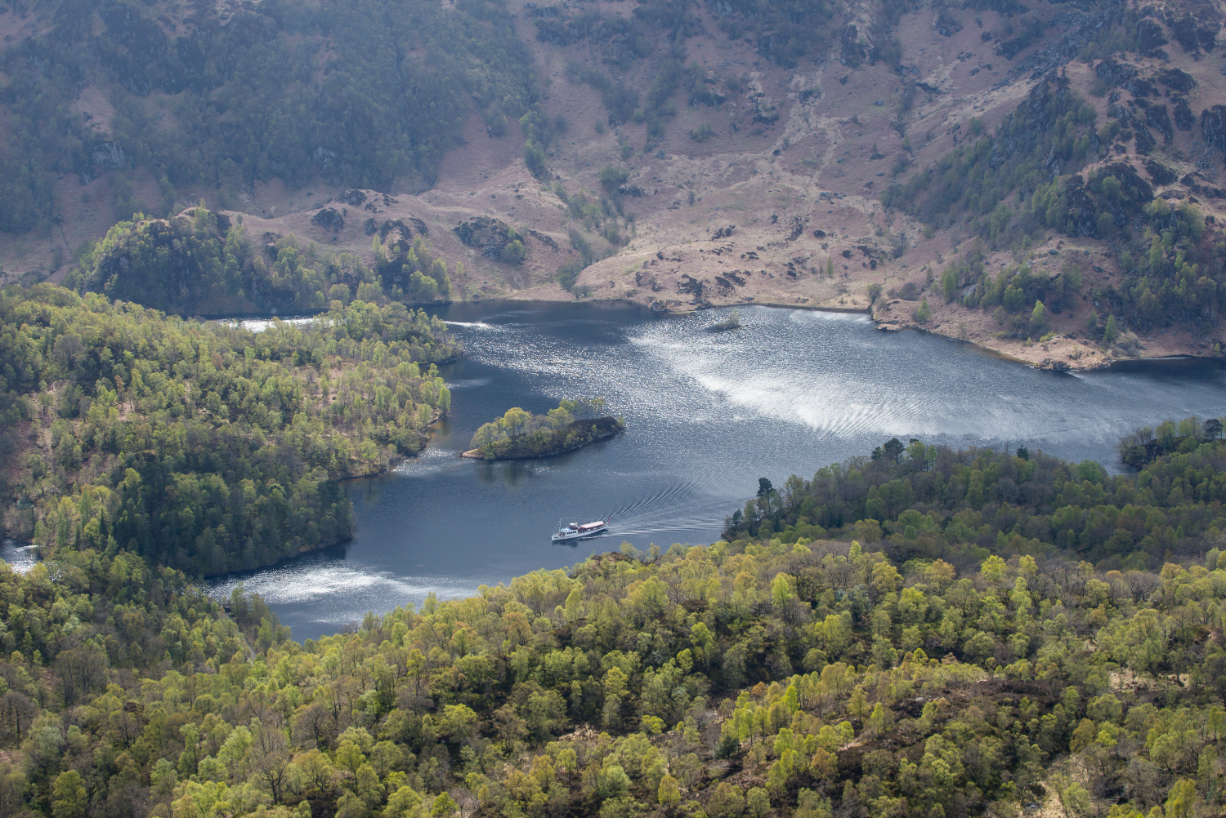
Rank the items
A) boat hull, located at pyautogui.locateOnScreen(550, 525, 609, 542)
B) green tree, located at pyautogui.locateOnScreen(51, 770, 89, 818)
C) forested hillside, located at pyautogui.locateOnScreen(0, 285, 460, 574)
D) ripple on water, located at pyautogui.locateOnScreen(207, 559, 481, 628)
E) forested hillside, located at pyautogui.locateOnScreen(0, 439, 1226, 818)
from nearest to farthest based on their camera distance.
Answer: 1. forested hillside, located at pyautogui.locateOnScreen(0, 439, 1226, 818)
2. green tree, located at pyautogui.locateOnScreen(51, 770, 89, 818)
3. ripple on water, located at pyautogui.locateOnScreen(207, 559, 481, 628)
4. forested hillside, located at pyautogui.locateOnScreen(0, 285, 460, 574)
5. boat hull, located at pyautogui.locateOnScreen(550, 525, 609, 542)

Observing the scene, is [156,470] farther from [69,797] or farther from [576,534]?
[69,797]

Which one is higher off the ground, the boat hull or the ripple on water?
the boat hull

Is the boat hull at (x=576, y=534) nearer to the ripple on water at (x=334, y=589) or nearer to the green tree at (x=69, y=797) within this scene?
the ripple on water at (x=334, y=589)

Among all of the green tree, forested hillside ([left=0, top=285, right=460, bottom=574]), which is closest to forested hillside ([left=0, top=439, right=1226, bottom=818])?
the green tree

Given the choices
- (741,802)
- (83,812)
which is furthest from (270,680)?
(741,802)

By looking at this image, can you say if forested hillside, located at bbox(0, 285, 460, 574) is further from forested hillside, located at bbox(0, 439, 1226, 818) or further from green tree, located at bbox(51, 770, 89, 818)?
green tree, located at bbox(51, 770, 89, 818)

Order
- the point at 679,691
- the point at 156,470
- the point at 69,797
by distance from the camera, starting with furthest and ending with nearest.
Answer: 1. the point at 156,470
2. the point at 679,691
3. the point at 69,797

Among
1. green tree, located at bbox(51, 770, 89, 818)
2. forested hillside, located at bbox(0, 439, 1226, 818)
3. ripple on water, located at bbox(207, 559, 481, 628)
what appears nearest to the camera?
forested hillside, located at bbox(0, 439, 1226, 818)

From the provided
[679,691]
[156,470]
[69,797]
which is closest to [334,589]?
[156,470]
